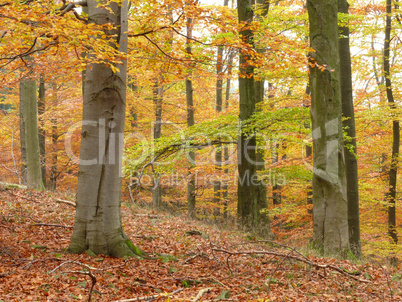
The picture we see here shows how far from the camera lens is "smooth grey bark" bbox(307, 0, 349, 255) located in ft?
23.4

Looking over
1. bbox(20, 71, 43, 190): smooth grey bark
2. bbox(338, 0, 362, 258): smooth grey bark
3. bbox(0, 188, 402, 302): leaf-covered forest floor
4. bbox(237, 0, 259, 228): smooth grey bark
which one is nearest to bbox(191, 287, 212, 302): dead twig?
bbox(0, 188, 402, 302): leaf-covered forest floor

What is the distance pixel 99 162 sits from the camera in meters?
5.52

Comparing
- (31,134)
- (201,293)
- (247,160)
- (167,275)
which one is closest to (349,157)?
(247,160)

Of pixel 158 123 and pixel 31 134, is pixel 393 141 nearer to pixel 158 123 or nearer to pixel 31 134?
pixel 158 123

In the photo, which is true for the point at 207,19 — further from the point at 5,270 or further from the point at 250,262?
the point at 5,270

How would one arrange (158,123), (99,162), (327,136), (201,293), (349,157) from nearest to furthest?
(201,293) → (99,162) → (327,136) → (349,157) → (158,123)

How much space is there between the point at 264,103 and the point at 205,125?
11.1 ft

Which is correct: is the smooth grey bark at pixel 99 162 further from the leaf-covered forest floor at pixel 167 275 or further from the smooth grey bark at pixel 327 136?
the smooth grey bark at pixel 327 136

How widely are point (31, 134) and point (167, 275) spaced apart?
28.1 ft

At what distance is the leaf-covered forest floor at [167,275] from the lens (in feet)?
13.2

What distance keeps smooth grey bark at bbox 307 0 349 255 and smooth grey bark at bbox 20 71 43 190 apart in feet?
30.0

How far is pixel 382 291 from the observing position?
4602 millimetres

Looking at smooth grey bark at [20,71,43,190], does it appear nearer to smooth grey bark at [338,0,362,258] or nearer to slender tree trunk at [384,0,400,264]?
smooth grey bark at [338,0,362,258]

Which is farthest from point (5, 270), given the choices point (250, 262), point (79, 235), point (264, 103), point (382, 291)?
point (264, 103)
